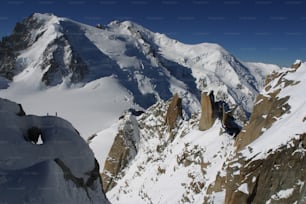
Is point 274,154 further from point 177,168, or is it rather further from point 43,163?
point 177,168

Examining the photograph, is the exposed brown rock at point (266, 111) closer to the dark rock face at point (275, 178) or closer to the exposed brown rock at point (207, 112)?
the dark rock face at point (275, 178)

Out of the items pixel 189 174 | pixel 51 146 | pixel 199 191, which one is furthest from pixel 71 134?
pixel 189 174

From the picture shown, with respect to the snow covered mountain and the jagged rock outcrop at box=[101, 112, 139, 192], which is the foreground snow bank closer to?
the snow covered mountain

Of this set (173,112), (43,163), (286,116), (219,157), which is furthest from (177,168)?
(43,163)

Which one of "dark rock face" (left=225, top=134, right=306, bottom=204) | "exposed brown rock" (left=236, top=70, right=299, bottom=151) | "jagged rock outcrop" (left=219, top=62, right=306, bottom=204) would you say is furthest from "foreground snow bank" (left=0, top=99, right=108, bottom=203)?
"exposed brown rock" (left=236, top=70, right=299, bottom=151)

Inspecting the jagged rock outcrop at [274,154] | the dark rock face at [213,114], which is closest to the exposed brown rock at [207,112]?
the dark rock face at [213,114]
